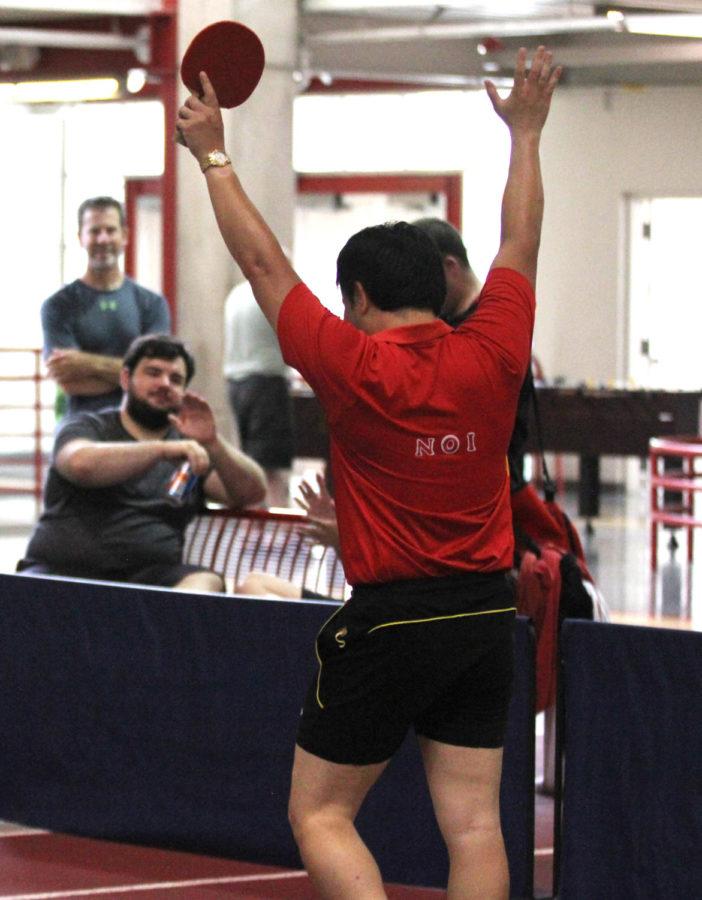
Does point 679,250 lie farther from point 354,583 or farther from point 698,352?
point 354,583

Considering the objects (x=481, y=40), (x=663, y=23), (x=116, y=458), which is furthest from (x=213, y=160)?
(x=481, y=40)

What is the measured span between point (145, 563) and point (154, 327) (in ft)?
6.21

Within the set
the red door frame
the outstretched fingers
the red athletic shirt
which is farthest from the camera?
the red door frame

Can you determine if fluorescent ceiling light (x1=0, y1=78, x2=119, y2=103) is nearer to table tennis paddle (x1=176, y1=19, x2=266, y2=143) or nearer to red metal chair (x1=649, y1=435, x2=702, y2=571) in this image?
red metal chair (x1=649, y1=435, x2=702, y2=571)

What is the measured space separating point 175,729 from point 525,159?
6.06ft

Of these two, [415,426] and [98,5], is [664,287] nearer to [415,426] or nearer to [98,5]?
[98,5]

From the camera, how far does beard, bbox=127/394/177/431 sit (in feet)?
16.9

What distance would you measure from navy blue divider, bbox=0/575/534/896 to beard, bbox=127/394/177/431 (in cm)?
91

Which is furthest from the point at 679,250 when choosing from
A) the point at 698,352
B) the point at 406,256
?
the point at 406,256

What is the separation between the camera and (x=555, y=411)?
463 inches

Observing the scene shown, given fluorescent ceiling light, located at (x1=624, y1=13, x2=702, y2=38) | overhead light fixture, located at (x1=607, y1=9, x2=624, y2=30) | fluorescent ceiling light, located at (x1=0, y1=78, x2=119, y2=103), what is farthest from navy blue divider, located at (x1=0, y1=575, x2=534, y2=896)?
fluorescent ceiling light, located at (x1=624, y1=13, x2=702, y2=38)

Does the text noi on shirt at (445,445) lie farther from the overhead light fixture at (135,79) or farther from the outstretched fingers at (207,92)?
the overhead light fixture at (135,79)

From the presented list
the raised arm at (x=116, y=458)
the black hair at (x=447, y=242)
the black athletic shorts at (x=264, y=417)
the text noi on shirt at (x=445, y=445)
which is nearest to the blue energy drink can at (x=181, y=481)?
the raised arm at (x=116, y=458)

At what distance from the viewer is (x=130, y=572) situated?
16.7ft
